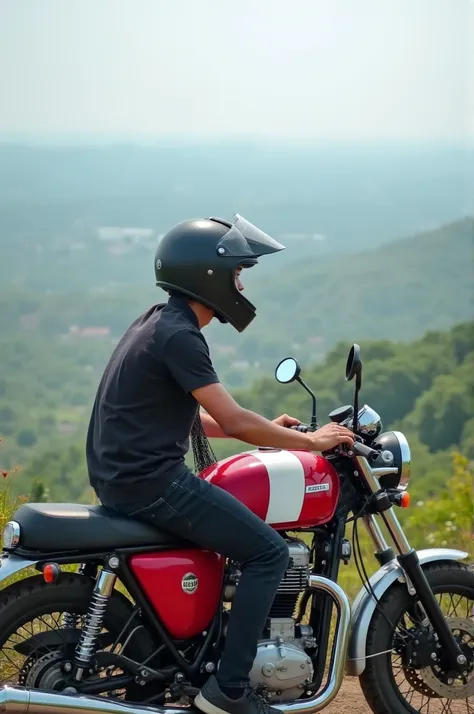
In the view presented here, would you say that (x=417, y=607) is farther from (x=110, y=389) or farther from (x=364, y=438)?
(x=110, y=389)

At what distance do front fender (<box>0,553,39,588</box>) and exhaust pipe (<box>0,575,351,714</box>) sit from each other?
386 mm

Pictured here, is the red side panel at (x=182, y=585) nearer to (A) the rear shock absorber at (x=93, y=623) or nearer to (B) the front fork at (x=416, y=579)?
(A) the rear shock absorber at (x=93, y=623)

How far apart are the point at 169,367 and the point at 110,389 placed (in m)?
0.27

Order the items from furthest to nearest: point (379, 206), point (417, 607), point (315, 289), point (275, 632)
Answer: point (379, 206), point (315, 289), point (417, 607), point (275, 632)

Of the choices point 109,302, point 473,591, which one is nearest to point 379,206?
point 109,302

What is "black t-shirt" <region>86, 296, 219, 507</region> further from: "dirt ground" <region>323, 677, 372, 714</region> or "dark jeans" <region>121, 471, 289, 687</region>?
"dirt ground" <region>323, 677, 372, 714</region>

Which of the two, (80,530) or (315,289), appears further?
(315,289)

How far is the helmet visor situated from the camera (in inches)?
173

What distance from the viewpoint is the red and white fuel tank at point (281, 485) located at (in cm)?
439

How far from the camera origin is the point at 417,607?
4.79m

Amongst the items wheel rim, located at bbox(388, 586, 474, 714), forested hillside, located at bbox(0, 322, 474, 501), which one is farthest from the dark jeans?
forested hillside, located at bbox(0, 322, 474, 501)

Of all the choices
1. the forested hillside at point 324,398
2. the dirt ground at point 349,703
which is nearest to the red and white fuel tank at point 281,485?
the dirt ground at point 349,703

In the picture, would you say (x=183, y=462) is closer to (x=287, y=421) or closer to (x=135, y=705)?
(x=287, y=421)

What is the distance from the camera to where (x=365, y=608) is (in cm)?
473
